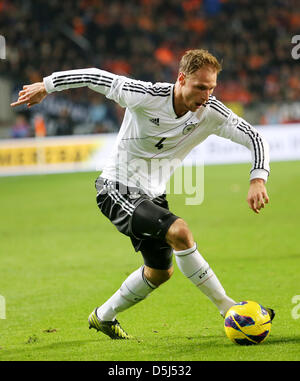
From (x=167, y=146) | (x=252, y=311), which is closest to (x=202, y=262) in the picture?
(x=252, y=311)

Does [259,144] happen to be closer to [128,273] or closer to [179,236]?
[179,236]

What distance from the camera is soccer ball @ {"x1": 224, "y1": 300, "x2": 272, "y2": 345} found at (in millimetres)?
4676

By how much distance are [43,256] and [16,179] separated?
387 inches

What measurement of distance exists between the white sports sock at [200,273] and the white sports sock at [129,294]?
1.42 ft

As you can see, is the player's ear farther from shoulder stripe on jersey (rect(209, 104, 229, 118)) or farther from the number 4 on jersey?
the number 4 on jersey

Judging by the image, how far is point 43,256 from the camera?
351 inches

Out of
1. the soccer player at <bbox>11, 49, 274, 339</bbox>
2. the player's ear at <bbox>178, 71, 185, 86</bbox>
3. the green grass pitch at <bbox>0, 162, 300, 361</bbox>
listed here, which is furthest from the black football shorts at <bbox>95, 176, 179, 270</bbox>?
the player's ear at <bbox>178, 71, 185, 86</bbox>

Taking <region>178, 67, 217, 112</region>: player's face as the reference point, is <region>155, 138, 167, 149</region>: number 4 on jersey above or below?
below

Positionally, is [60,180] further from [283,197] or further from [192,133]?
[192,133]

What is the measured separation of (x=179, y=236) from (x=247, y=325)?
0.74 meters

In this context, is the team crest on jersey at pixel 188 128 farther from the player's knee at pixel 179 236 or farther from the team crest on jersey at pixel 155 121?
the player's knee at pixel 179 236

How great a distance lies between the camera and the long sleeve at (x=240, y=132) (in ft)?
16.3

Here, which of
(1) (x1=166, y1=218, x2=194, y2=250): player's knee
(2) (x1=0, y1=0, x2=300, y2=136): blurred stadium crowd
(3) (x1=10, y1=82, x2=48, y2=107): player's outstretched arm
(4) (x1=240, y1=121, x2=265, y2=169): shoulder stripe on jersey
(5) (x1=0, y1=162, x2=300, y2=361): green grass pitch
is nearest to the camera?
(1) (x1=166, y1=218, x2=194, y2=250): player's knee

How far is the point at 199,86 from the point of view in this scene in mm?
4734
